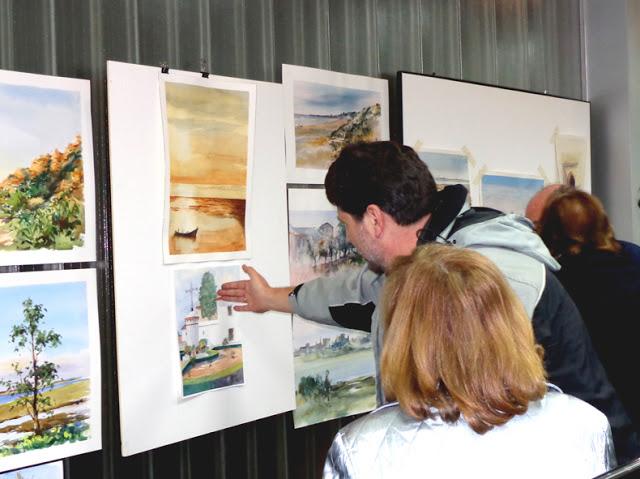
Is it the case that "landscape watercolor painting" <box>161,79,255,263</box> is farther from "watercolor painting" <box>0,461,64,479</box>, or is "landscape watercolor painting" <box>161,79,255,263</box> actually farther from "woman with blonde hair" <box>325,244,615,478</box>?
"woman with blonde hair" <box>325,244,615,478</box>

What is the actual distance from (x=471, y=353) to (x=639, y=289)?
1293 mm

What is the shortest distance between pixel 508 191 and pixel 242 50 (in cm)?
150

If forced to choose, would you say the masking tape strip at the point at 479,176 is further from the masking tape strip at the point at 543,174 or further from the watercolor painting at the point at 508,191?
the masking tape strip at the point at 543,174

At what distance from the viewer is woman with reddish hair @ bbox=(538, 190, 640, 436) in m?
2.09

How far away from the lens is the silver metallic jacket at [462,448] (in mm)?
1053

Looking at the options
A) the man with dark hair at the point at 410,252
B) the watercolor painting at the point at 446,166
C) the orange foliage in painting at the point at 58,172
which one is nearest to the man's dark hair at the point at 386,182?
the man with dark hair at the point at 410,252

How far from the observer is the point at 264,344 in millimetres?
2320

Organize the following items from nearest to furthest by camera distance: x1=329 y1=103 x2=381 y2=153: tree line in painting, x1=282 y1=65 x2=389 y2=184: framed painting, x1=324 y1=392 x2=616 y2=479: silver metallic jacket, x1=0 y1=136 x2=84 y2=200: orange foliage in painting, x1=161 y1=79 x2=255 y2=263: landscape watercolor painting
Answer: x1=324 y1=392 x2=616 y2=479: silver metallic jacket → x1=0 y1=136 x2=84 y2=200: orange foliage in painting → x1=161 y1=79 x2=255 y2=263: landscape watercolor painting → x1=282 y1=65 x2=389 y2=184: framed painting → x1=329 y1=103 x2=381 y2=153: tree line in painting

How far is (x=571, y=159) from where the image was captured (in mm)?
3473

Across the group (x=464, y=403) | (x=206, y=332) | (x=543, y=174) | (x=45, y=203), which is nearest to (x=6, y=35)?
(x=45, y=203)

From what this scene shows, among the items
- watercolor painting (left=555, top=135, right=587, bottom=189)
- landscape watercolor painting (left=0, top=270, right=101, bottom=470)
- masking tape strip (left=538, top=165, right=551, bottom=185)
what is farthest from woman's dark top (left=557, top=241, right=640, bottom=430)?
landscape watercolor painting (left=0, top=270, right=101, bottom=470)

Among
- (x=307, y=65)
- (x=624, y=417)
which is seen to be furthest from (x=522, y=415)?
(x=307, y=65)

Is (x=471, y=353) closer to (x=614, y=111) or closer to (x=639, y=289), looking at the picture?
(x=639, y=289)

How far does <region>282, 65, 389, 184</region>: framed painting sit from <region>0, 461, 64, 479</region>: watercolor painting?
1.23 meters
